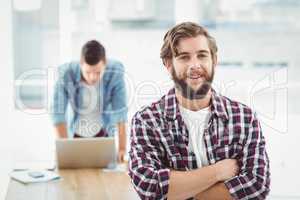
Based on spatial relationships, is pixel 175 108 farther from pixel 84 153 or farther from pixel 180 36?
pixel 84 153

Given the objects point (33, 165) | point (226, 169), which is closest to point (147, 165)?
point (226, 169)

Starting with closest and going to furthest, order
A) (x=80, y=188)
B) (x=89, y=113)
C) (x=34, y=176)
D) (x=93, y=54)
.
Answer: (x=80, y=188)
(x=34, y=176)
(x=93, y=54)
(x=89, y=113)

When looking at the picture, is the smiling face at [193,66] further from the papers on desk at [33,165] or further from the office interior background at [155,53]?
the papers on desk at [33,165]

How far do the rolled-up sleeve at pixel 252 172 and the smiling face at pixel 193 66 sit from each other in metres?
0.24

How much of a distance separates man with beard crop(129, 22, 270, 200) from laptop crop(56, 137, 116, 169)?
0.92 metres

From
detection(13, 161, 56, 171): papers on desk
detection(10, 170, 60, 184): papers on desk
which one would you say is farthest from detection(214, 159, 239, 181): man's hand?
detection(13, 161, 56, 171): papers on desk

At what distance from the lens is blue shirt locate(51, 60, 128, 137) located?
3656 mm

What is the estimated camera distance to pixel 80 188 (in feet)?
7.79

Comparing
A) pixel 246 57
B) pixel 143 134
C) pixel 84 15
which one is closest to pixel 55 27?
pixel 84 15

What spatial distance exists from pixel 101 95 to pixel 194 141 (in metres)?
1.92

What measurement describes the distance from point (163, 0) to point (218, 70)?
81 centimetres

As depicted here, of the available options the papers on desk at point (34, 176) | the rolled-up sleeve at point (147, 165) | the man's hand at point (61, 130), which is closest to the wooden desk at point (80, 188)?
the papers on desk at point (34, 176)

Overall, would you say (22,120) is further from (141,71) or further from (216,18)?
(216,18)

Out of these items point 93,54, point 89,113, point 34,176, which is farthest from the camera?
point 89,113
